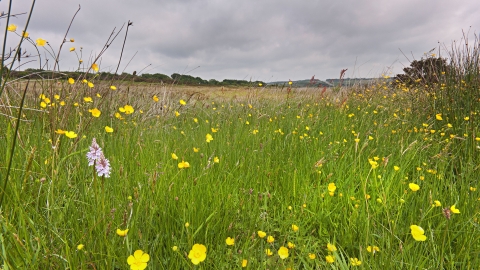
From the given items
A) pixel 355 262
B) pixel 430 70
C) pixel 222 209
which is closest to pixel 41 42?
pixel 222 209

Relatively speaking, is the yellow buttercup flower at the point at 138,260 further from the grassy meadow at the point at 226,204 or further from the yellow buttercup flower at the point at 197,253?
the yellow buttercup flower at the point at 197,253

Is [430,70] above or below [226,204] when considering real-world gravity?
above

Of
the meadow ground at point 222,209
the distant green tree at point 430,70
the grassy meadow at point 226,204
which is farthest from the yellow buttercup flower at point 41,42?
the distant green tree at point 430,70

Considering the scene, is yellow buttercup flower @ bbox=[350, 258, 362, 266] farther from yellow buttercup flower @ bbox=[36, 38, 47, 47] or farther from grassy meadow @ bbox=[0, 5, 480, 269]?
yellow buttercup flower @ bbox=[36, 38, 47, 47]

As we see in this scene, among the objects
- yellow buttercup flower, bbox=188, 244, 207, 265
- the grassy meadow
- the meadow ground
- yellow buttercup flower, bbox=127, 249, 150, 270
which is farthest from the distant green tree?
yellow buttercup flower, bbox=127, 249, 150, 270

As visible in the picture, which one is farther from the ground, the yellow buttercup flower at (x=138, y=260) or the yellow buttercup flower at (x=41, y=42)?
the yellow buttercup flower at (x=41, y=42)

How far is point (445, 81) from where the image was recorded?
3307 millimetres

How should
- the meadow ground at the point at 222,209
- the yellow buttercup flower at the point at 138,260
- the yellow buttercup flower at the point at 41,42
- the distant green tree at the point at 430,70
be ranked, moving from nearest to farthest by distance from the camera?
the yellow buttercup flower at the point at 138,260
the meadow ground at the point at 222,209
the yellow buttercup flower at the point at 41,42
the distant green tree at the point at 430,70

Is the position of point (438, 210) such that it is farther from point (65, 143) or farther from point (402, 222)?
point (65, 143)

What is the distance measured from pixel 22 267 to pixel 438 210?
6.67 ft

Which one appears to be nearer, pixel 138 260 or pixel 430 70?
pixel 138 260

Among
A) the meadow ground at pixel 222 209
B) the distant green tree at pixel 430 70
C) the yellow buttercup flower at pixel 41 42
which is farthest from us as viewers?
the distant green tree at pixel 430 70

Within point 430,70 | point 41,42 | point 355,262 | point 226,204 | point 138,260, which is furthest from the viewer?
point 430,70

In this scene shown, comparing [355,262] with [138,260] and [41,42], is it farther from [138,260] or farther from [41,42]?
[41,42]
